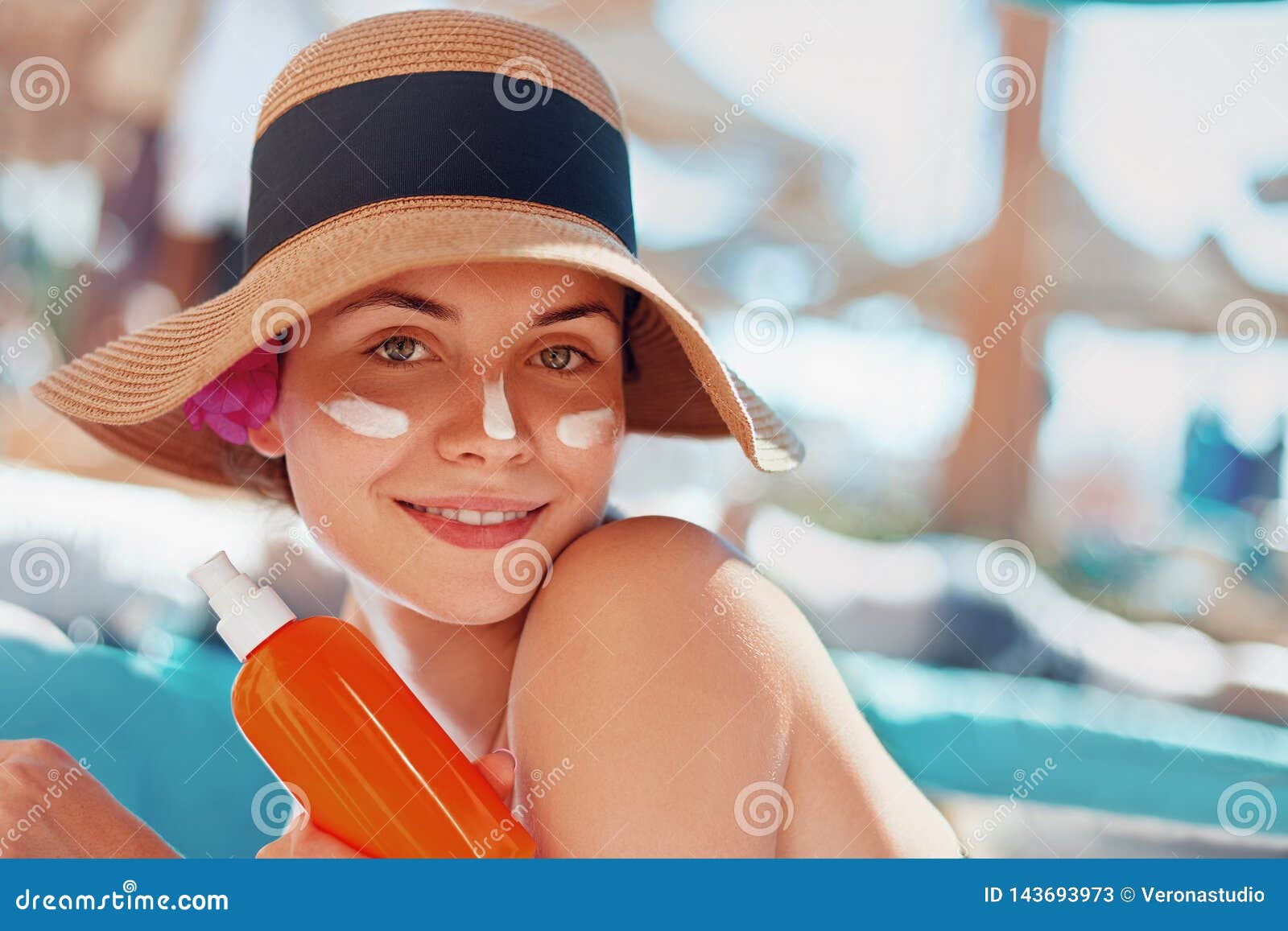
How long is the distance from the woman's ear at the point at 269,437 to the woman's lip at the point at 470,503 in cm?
22

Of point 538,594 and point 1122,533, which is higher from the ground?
point 538,594

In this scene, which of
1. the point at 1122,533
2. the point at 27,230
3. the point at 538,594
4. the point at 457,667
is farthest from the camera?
the point at 1122,533

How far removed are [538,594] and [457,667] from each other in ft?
1.07

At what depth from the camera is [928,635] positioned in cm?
382

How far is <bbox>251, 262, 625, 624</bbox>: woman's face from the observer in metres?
0.94

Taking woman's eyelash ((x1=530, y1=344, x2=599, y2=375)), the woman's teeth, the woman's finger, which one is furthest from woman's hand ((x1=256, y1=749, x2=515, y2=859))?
woman's eyelash ((x1=530, y1=344, x2=599, y2=375))

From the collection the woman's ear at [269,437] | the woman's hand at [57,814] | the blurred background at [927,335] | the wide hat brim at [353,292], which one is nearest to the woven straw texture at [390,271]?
the wide hat brim at [353,292]

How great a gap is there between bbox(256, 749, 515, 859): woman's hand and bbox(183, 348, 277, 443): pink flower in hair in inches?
17.3

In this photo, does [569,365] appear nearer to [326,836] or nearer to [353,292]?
[353,292]

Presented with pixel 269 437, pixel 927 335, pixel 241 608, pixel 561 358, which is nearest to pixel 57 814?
pixel 241 608

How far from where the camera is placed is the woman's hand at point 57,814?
0.90 metres

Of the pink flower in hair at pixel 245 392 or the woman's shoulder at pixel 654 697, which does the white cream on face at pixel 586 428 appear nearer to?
the woman's shoulder at pixel 654 697
